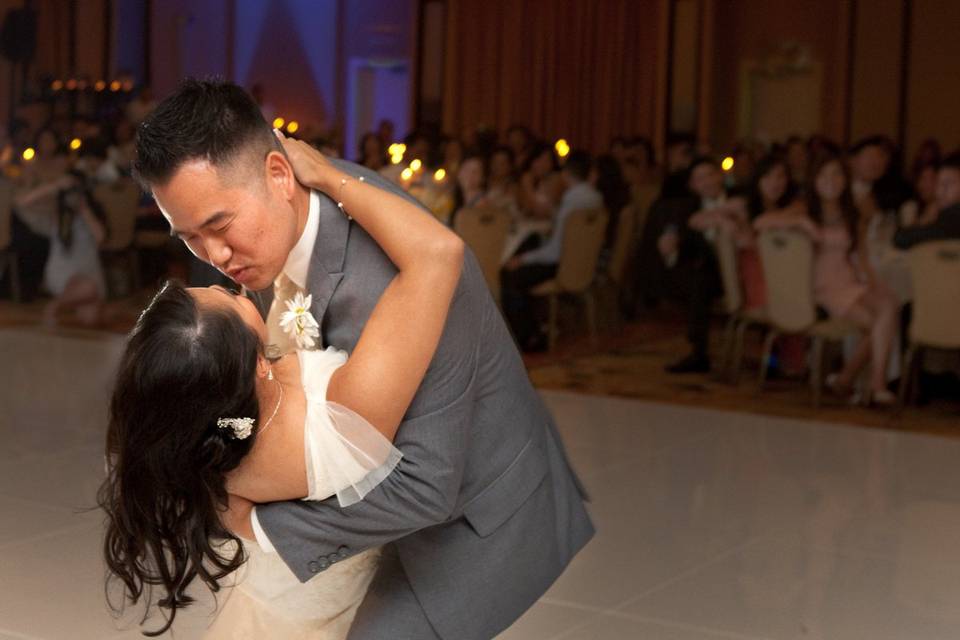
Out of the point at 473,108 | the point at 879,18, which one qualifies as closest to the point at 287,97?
the point at 473,108

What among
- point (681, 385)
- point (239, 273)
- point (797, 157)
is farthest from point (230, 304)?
point (797, 157)

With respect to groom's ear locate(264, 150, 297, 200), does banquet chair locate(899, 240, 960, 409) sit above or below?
below

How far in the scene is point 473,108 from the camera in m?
14.0

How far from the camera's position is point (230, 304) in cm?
167

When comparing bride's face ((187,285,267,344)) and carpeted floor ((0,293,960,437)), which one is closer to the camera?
bride's face ((187,285,267,344))

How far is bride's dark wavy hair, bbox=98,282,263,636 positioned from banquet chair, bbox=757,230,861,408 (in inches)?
195

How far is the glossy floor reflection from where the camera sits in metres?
3.46

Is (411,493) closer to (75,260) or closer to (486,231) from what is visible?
(486,231)

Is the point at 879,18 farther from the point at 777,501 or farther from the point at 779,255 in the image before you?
the point at 777,501

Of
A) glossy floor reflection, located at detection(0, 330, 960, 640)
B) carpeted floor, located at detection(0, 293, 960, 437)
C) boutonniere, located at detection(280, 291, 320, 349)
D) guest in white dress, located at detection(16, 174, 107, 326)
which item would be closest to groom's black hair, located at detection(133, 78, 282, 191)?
boutonniere, located at detection(280, 291, 320, 349)

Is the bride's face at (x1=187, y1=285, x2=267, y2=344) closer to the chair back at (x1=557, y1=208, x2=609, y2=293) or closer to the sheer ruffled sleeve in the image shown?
the sheer ruffled sleeve

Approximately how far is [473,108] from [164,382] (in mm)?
12638

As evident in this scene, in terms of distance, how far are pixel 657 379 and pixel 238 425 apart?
Result: 5666 millimetres

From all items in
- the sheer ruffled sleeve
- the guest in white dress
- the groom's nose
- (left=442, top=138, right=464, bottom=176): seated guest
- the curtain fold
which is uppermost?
the curtain fold
